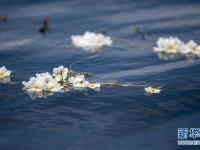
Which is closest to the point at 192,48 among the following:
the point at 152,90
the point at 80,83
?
the point at 152,90

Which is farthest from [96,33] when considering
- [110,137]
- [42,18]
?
[110,137]

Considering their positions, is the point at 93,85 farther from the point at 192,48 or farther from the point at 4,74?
the point at 192,48

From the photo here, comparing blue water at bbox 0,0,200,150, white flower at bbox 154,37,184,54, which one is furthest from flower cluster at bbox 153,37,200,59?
blue water at bbox 0,0,200,150

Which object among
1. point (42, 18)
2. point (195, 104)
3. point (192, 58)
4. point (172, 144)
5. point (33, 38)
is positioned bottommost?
point (172, 144)

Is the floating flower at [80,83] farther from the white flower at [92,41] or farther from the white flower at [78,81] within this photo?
the white flower at [92,41]

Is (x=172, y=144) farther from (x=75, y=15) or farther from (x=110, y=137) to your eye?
(x=75, y=15)
